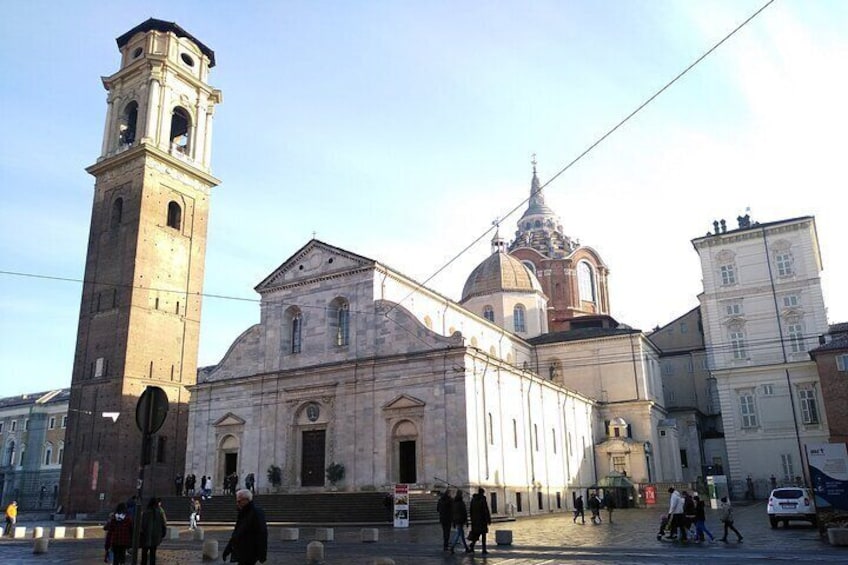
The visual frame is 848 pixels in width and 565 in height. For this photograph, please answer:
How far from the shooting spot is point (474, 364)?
33.3 metres

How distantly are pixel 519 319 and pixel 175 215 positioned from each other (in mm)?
28166

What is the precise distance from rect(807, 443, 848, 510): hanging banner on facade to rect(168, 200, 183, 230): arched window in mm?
39535

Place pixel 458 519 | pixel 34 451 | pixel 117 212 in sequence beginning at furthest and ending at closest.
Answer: pixel 34 451 < pixel 117 212 < pixel 458 519

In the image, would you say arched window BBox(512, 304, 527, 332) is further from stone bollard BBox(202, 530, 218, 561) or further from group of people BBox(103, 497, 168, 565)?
group of people BBox(103, 497, 168, 565)

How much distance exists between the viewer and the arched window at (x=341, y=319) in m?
37.3

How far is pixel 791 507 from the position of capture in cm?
2261

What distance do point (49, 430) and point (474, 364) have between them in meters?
50.9

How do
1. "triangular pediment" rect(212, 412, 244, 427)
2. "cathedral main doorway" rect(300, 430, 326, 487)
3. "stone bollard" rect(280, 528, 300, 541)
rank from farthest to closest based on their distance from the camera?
1. "triangular pediment" rect(212, 412, 244, 427)
2. "cathedral main doorway" rect(300, 430, 326, 487)
3. "stone bollard" rect(280, 528, 300, 541)

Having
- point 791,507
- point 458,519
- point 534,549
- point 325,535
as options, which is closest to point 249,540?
point 458,519

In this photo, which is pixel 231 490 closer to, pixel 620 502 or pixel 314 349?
pixel 314 349

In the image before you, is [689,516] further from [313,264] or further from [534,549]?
[313,264]

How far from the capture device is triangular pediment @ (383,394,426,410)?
108 ft

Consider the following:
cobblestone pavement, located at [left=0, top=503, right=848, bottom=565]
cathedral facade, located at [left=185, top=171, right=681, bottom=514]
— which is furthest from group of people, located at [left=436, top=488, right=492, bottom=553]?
cathedral facade, located at [left=185, top=171, right=681, bottom=514]

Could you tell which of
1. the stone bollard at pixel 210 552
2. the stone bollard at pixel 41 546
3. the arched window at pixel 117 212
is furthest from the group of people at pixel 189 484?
the stone bollard at pixel 210 552
